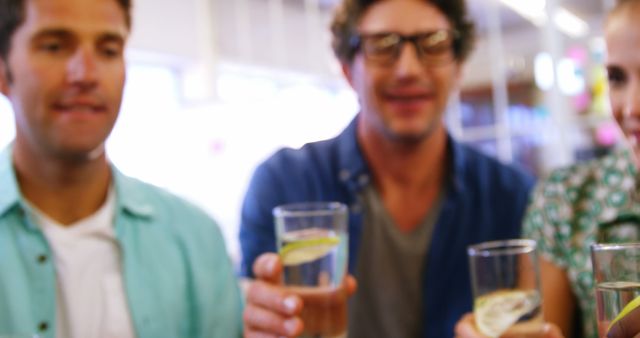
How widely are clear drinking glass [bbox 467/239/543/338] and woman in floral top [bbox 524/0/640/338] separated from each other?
36 cm

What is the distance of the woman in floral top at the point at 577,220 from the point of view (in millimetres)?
1436

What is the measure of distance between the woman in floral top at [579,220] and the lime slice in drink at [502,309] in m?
0.36

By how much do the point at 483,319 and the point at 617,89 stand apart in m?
0.59

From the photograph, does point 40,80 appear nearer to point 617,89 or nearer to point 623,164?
point 617,89

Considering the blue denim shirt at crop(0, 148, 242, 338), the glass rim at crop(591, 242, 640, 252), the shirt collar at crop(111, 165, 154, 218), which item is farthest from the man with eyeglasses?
the glass rim at crop(591, 242, 640, 252)

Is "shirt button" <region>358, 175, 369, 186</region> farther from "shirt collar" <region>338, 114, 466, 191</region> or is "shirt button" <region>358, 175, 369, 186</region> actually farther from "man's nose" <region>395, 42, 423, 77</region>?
"man's nose" <region>395, 42, 423, 77</region>

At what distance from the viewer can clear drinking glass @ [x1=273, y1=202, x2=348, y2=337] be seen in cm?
111

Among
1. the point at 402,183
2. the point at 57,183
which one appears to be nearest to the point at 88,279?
the point at 57,183

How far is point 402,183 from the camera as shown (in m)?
1.82

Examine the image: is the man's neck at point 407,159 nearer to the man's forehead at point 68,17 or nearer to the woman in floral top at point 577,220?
the woman in floral top at point 577,220

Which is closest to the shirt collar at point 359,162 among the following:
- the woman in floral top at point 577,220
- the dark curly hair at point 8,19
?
the woman in floral top at point 577,220

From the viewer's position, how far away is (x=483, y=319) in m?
1.07

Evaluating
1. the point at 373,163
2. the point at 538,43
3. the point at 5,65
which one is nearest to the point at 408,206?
the point at 373,163

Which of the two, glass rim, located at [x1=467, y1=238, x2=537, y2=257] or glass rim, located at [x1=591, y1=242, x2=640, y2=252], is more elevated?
glass rim, located at [x1=591, y1=242, x2=640, y2=252]
